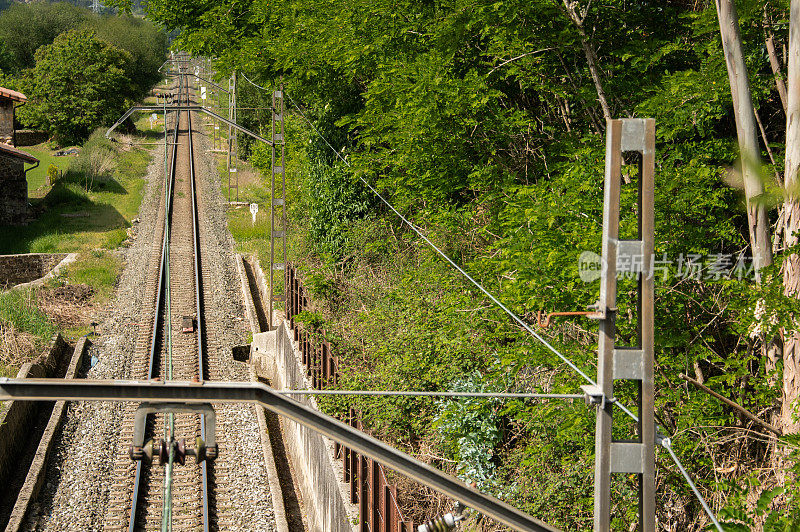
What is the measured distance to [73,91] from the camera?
184 feet

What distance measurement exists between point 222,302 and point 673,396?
58.4 ft

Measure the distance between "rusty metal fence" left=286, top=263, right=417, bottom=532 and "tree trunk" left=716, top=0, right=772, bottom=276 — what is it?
4282 mm

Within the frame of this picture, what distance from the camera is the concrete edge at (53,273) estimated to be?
23.2m

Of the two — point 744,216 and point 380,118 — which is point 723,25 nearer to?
point 744,216

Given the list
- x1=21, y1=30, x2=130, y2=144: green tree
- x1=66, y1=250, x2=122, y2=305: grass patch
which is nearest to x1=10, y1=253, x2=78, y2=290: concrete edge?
x1=66, y1=250, x2=122, y2=305: grass patch

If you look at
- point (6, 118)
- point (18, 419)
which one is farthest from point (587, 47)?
point (6, 118)

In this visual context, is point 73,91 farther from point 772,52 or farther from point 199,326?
point 772,52

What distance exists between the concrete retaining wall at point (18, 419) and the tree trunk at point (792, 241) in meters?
12.6

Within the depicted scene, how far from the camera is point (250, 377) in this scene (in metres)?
18.2

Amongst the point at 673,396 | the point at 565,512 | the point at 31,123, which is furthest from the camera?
the point at 31,123

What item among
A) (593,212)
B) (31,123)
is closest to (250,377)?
(593,212)

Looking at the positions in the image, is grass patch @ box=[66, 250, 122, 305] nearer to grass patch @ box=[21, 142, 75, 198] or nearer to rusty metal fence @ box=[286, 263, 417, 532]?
rusty metal fence @ box=[286, 263, 417, 532]

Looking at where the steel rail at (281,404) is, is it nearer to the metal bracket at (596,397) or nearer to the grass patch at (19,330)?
the metal bracket at (596,397)

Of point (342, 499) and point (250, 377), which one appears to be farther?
point (250, 377)
